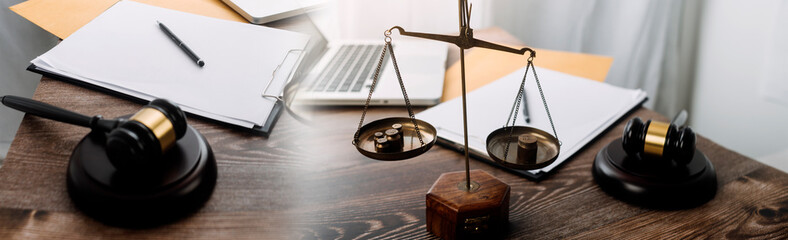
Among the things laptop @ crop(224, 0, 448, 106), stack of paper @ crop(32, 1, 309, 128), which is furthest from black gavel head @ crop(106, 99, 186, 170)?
laptop @ crop(224, 0, 448, 106)

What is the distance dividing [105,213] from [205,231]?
0.09 metres

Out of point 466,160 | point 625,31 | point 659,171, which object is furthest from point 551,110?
point 625,31

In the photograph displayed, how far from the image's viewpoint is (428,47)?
1124mm

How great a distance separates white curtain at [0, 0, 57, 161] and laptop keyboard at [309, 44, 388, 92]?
1.22 ft

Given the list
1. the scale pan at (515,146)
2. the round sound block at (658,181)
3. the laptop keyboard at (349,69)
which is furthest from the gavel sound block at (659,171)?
the laptop keyboard at (349,69)

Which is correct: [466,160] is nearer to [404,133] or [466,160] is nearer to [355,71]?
[404,133]

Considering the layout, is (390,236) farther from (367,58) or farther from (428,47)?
(428,47)

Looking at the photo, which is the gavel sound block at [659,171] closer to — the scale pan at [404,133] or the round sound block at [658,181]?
the round sound block at [658,181]

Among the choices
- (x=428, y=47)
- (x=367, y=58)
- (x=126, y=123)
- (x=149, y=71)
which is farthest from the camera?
(x=428, y=47)

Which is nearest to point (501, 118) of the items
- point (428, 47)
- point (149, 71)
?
point (428, 47)

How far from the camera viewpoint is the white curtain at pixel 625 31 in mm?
1645

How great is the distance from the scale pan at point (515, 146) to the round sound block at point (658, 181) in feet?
0.38

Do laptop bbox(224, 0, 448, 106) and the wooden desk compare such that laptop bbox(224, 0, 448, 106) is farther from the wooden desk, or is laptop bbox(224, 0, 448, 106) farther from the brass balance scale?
the brass balance scale

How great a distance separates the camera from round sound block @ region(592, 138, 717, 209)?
23.4 inches
